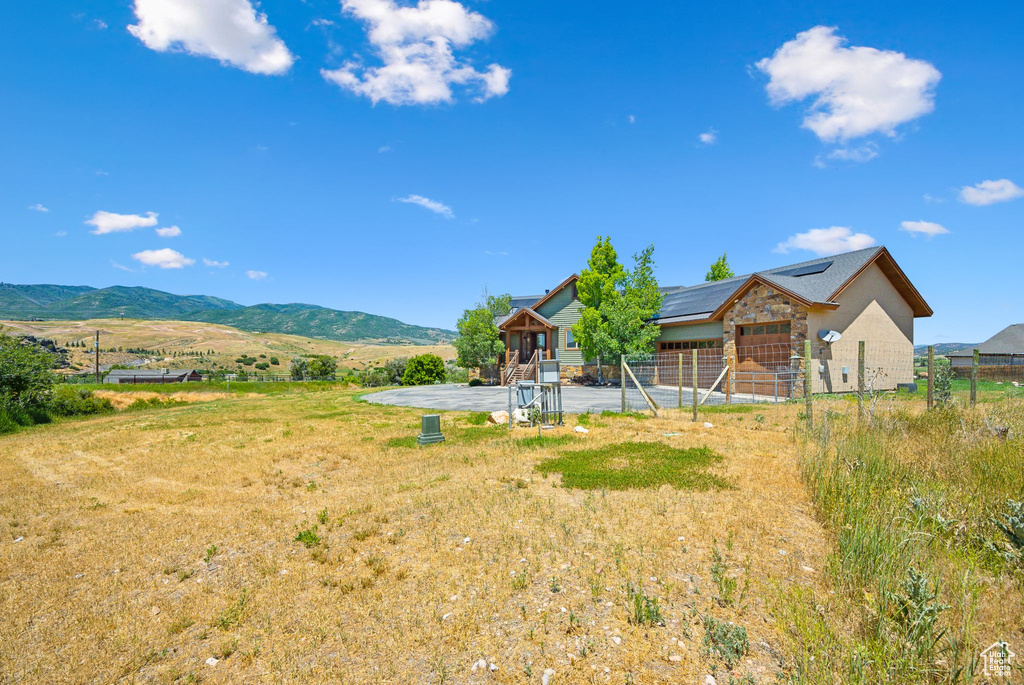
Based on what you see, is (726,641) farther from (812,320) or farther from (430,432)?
(812,320)

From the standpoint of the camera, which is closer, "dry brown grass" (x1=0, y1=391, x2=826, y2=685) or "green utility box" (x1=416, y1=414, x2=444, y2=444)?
"dry brown grass" (x1=0, y1=391, x2=826, y2=685)

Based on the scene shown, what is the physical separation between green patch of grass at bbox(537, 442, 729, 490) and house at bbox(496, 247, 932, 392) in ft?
36.5

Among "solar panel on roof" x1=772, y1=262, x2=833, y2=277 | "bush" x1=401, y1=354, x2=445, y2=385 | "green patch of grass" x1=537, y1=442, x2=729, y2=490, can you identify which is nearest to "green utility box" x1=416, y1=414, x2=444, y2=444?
"green patch of grass" x1=537, y1=442, x2=729, y2=490

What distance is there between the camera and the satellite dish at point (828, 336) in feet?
58.2

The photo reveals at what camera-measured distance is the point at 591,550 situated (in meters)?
4.59

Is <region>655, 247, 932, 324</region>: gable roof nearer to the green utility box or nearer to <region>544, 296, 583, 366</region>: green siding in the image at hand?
<region>544, 296, 583, 366</region>: green siding

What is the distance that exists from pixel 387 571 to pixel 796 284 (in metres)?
20.3

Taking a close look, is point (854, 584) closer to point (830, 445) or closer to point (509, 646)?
point (509, 646)

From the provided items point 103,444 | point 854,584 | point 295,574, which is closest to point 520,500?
point 295,574

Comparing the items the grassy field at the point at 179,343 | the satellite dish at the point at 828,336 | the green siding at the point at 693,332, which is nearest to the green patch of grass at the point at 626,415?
the satellite dish at the point at 828,336

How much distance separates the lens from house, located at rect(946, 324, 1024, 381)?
23906 millimetres

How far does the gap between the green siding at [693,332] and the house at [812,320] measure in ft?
0.16

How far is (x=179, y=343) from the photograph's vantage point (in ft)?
343

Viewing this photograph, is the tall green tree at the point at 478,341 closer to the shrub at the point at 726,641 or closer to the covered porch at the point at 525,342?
the covered porch at the point at 525,342
